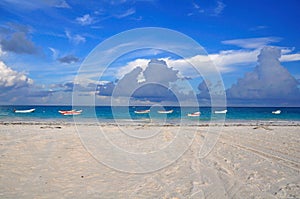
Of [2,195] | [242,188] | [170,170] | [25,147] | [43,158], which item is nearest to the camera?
[2,195]

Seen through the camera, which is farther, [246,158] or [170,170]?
[246,158]

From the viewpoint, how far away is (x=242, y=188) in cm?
726

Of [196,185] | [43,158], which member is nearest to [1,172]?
[43,158]

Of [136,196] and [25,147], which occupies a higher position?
[25,147]

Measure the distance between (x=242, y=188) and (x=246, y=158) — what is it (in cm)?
438

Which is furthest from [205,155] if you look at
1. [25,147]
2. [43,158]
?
[25,147]

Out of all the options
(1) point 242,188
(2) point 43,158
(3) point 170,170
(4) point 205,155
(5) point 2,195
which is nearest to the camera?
(5) point 2,195

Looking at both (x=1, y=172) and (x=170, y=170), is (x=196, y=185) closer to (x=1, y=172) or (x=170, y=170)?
(x=170, y=170)

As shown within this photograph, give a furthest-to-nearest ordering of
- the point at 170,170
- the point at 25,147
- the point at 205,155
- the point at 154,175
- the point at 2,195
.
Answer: the point at 25,147, the point at 205,155, the point at 170,170, the point at 154,175, the point at 2,195

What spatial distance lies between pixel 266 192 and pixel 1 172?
8017 mm

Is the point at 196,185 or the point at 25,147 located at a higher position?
the point at 25,147

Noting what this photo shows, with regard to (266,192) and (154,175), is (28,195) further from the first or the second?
(266,192)

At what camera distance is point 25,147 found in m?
14.0

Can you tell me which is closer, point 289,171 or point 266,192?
point 266,192
